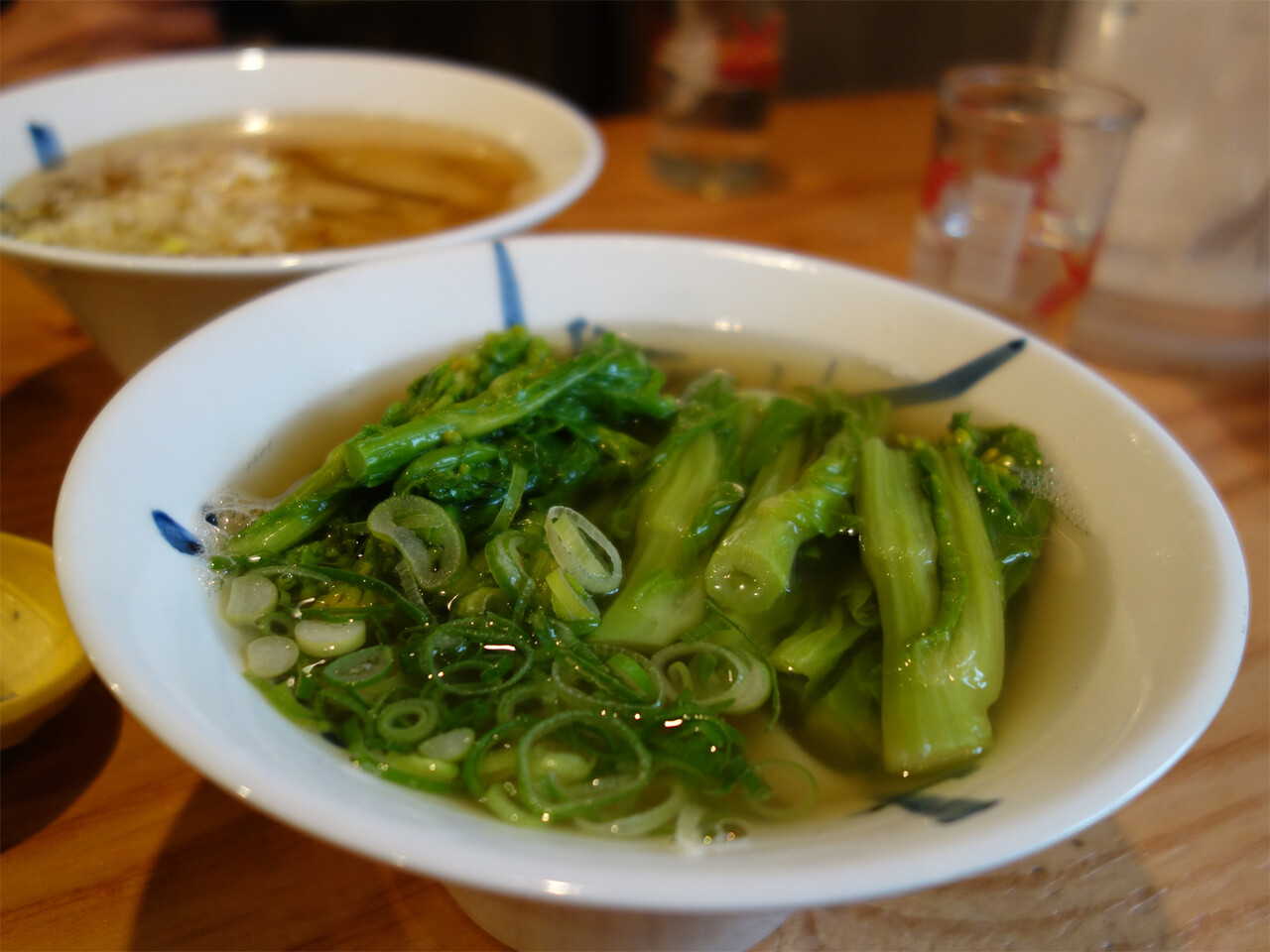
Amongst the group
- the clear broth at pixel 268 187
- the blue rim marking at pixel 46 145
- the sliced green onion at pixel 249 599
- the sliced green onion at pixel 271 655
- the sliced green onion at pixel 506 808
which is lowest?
the sliced green onion at pixel 506 808

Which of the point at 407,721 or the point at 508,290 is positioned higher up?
the point at 508,290

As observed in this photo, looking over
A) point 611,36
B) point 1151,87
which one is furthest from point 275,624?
point 611,36

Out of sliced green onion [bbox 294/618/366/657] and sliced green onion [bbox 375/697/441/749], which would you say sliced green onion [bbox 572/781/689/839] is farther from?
sliced green onion [bbox 294/618/366/657]

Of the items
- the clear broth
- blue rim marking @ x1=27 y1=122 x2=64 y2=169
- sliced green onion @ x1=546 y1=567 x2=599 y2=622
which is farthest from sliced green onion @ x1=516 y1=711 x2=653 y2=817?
blue rim marking @ x1=27 y1=122 x2=64 y2=169

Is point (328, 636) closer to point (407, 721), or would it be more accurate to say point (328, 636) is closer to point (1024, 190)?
point (407, 721)

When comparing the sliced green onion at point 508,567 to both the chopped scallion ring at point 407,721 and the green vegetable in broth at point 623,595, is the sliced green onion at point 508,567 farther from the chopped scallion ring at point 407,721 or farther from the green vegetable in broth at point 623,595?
the chopped scallion ring at point 407,721

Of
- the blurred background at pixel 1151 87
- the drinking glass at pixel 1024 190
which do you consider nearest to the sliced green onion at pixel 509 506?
the drinking glass at pixel 1024 190
